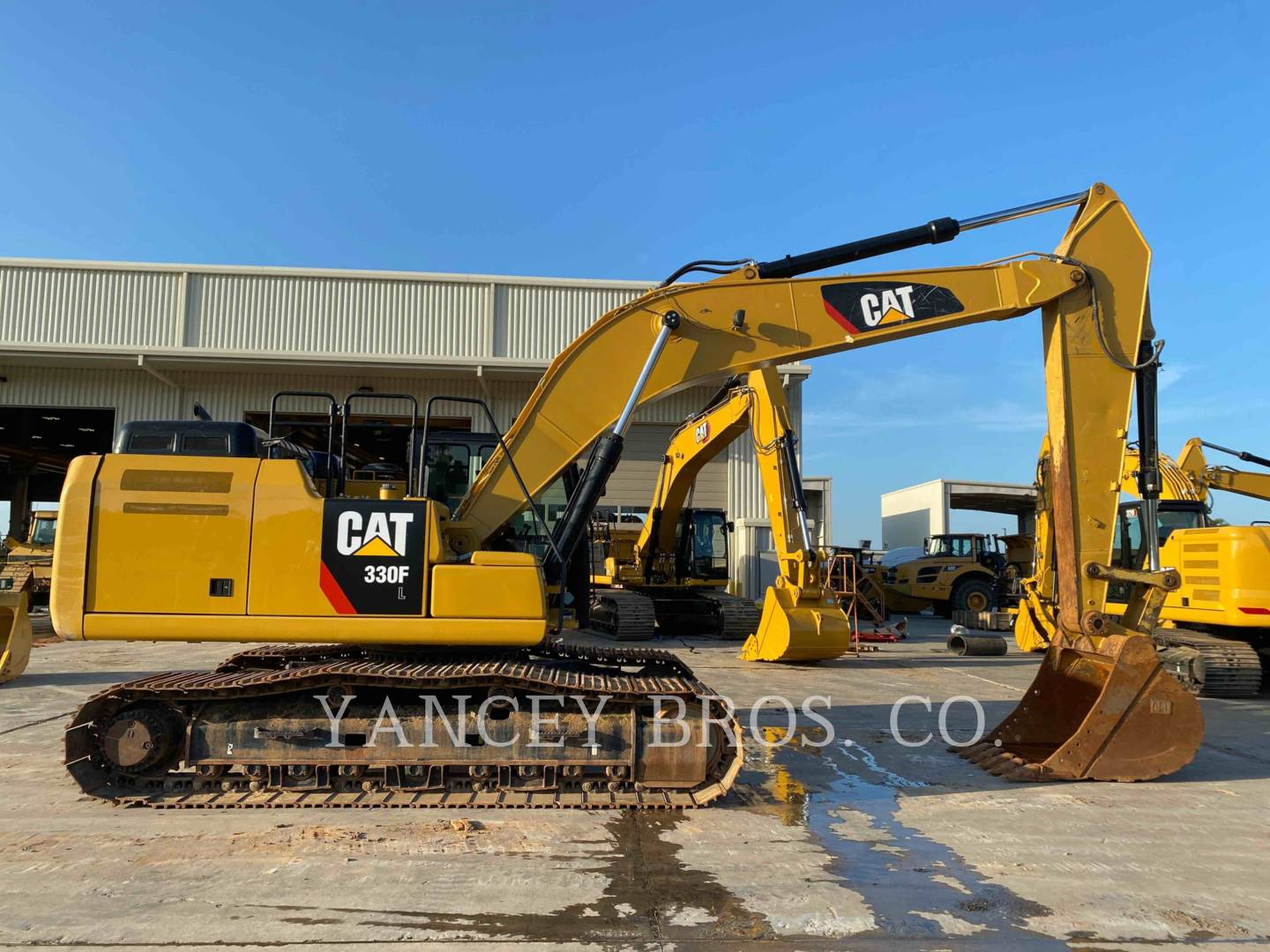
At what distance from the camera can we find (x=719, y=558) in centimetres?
1825

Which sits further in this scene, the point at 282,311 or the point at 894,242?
the point at 282,311

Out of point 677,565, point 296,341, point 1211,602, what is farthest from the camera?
point 296,341

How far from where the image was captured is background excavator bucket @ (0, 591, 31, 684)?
1031 cm

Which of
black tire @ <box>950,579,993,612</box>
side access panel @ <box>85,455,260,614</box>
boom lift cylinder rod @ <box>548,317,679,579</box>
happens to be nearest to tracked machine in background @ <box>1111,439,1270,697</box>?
boom lift cylinder rod @ <box>548,317,679,579</box>

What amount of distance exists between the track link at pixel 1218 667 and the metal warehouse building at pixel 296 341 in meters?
11.5

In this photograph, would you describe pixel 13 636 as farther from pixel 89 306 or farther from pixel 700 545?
pixel 89 306

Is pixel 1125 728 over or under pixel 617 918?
over

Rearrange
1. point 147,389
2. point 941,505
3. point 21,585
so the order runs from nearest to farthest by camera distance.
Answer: point 21,585
point 147,389
point 941,505

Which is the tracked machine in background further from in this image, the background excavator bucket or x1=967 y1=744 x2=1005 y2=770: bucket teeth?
the background excavator bucket

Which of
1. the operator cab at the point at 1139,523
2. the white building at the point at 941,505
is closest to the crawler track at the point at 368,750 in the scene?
the operator cab at the point at 1139,523

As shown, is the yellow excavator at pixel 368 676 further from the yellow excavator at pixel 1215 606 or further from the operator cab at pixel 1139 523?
the operator cab at pixel 1139 523

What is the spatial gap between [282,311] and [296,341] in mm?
859

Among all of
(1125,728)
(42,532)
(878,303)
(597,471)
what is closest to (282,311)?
(42,532)

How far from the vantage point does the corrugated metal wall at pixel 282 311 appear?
20516mm
